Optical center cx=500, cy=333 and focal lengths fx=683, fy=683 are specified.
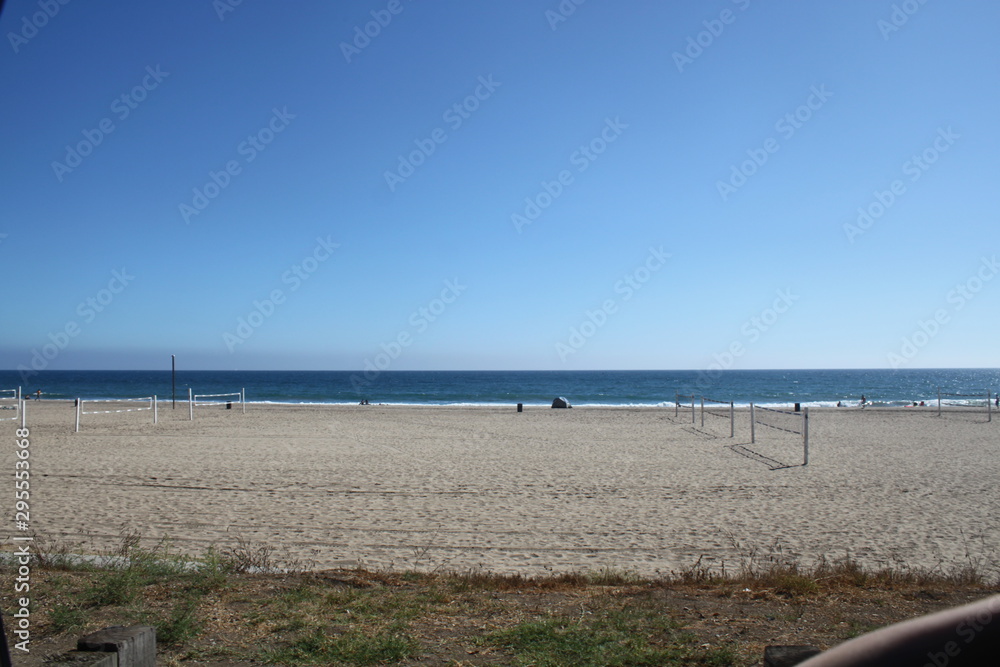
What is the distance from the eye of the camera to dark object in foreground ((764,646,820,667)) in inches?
115

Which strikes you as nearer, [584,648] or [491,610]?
[584,648]

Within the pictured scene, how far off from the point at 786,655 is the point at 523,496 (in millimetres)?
8456

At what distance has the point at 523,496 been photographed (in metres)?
11.3

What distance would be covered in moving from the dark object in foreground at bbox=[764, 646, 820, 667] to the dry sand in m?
4.07

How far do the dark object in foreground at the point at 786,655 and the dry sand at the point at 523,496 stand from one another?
4.07m

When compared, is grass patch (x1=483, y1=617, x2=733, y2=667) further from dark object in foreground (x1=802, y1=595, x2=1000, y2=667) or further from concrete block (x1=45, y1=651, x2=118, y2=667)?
dark object in foreground (x1=802, y1=595, x2=1000, y2=667)

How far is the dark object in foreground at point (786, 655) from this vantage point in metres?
2.93

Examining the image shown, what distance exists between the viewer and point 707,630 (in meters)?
4.34

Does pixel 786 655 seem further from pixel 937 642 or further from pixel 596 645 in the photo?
pixel 937 642

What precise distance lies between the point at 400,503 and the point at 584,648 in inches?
279

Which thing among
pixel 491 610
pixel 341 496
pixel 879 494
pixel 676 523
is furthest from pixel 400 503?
pixel 879 494

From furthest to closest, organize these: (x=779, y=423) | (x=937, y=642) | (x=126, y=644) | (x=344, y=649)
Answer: (x=779, y=423), (x=344, y=649), (x=126, y=644), (x=937, y=642)

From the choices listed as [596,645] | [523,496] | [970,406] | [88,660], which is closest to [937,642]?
[88,660]

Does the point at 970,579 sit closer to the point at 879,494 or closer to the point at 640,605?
the point at 640,605
